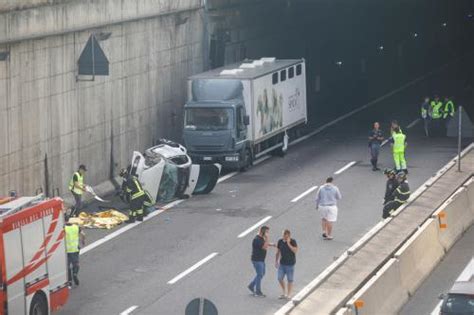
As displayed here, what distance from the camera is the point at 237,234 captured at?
3678 centimetres

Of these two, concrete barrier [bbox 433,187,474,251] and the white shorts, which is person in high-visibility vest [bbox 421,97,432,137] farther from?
the white shorts

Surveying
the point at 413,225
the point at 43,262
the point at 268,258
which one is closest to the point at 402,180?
the point at 413,225

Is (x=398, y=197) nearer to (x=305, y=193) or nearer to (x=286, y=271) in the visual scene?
(x=305, y=193)

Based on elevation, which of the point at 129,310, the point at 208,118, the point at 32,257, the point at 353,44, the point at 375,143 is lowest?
the point at 129,310

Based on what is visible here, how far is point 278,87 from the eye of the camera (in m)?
50.6

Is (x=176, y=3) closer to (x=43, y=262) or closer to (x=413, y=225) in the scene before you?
(x=413, y=225)

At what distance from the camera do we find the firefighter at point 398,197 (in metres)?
37.3

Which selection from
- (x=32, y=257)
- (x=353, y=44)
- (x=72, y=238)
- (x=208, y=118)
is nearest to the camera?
(x=32, y=257)

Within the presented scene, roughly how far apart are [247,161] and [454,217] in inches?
486

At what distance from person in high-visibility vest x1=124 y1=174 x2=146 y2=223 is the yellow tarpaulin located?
354 millimetres

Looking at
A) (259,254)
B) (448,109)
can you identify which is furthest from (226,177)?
(259,254)

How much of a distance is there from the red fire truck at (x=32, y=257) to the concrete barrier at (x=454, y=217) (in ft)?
35.1

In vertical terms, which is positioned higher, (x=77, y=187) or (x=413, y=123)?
(x=77, y=187)

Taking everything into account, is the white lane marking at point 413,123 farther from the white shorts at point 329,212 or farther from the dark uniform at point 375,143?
the white shorts at point 329,212
